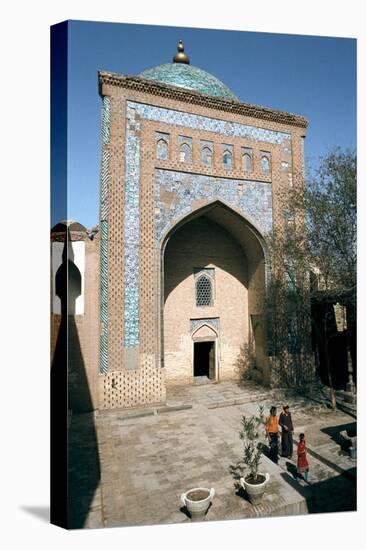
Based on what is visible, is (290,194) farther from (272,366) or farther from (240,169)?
(272,366)

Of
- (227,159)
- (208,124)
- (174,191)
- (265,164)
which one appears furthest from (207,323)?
(208,124)

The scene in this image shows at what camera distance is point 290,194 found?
8.97m

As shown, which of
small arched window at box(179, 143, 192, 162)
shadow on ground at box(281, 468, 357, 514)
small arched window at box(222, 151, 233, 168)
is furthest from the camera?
small arched window at box(222, 151, 233, 168)

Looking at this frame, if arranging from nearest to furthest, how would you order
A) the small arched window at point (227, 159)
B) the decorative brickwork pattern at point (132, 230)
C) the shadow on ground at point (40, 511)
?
1. the shadow on ground at point (40, 511)
2. the decorative brickwork pattern at point (132, 230)
3. the small arched window at point (227, 159)

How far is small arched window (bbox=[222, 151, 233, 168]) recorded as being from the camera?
28.5ft

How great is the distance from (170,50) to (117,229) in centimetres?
349

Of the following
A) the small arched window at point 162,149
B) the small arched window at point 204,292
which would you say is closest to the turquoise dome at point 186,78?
the small arched window at point 162,149

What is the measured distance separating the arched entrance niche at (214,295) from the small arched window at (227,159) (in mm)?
1096

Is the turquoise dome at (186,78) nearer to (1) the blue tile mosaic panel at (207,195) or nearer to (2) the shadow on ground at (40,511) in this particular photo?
(1) the blue tile mosaic panel at (207,195)

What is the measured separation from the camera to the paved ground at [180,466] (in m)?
4.20

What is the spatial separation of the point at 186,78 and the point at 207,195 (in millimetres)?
3311

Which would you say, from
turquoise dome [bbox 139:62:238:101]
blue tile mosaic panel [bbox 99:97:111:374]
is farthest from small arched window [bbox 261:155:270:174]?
blue tile mosaic panel [bbox 99:97:111:374]

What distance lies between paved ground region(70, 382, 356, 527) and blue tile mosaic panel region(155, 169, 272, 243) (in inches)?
A: 157

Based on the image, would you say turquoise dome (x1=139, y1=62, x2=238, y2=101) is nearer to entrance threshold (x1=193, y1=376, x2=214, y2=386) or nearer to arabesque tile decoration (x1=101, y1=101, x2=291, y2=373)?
arabesque tile decoration (x1=101, y1=101, x2=291, y2=373)
